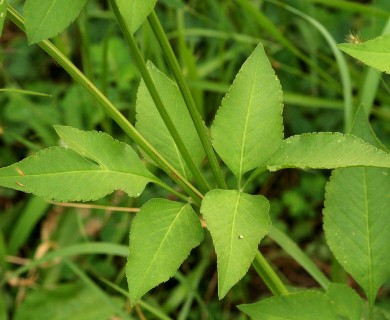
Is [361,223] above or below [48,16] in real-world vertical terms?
below

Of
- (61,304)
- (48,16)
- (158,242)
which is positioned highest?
→ (48,16)

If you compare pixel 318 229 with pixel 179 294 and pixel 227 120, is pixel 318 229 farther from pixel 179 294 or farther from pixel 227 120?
pixel 227 120

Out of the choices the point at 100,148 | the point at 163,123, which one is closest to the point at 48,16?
the point at 100,148

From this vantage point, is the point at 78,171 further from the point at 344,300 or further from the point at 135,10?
the point at 344,300

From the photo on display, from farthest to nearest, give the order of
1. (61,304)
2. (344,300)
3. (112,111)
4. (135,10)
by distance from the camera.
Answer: (61,304) < (344,300) < (112,111) < (135,10)

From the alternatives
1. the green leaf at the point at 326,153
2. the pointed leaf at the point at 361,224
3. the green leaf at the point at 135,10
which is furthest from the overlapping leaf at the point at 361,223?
the green leaf at the point at 135,10

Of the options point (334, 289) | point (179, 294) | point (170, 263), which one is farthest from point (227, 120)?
point (179, 294)

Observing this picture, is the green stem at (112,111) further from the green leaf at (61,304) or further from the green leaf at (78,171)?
the green leaf at (61,304)
